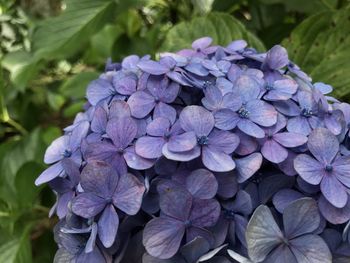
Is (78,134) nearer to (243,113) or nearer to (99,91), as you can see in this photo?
(99,91)

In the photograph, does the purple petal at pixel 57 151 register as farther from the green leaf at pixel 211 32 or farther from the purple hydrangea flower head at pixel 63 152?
the green leaf at pixel 211 32

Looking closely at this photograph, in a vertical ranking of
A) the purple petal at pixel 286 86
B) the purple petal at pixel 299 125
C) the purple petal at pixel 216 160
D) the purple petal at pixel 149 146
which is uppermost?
the purple petal at pixel 149 146

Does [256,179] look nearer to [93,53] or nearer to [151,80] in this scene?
[151,80]

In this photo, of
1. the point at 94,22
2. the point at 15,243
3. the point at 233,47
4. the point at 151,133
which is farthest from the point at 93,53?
the point at 151,133

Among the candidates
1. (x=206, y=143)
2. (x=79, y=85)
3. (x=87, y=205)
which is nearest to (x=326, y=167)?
(x=206, y=143)

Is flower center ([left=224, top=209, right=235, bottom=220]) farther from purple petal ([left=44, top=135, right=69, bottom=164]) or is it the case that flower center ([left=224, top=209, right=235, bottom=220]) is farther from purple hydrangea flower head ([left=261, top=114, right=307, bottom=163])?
purple petal ([left=44, top=135, right=69, bottom=164])

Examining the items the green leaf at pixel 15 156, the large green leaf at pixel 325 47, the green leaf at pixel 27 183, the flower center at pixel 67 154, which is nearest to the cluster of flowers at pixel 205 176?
the flower center at pixel 67 154
